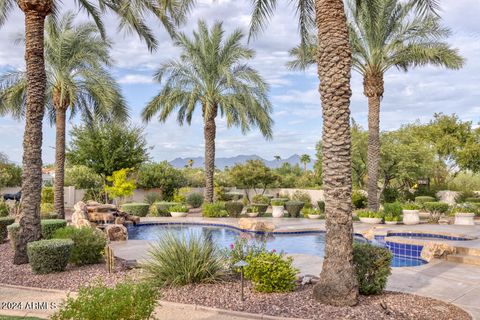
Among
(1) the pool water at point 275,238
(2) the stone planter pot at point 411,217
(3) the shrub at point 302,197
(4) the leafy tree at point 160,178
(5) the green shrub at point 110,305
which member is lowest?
(1) the pool water at point 275,238

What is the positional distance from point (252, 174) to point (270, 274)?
23.3 m

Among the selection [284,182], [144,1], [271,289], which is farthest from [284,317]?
[284,182]

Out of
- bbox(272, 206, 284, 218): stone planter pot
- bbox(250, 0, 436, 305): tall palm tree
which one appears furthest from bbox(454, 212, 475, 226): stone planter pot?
bbox(250, 0, 436, 305): tall palm tree

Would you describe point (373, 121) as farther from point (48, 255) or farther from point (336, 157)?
point (48, 255)

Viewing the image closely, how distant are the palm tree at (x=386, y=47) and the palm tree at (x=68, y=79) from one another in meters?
8.34

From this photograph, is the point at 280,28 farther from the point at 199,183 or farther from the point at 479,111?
the point at 479,111

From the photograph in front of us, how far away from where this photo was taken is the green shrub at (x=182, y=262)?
746 centimetres

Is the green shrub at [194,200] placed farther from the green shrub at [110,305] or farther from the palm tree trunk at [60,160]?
the green shrub at [110,305]

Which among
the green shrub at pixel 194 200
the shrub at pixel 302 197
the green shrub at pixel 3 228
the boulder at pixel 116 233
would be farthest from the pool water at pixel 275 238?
the shrub at pixel 302 197

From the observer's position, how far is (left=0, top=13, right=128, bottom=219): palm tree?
59.1 ft

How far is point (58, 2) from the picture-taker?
39.9 ft

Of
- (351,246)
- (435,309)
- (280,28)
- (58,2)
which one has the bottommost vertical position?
(435,309)

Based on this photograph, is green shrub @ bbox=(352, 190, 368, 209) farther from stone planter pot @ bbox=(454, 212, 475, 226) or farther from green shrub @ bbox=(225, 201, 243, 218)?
stone planter pot @ bbox=(454, 212, 475, 226)

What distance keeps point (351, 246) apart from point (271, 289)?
1.49 m
